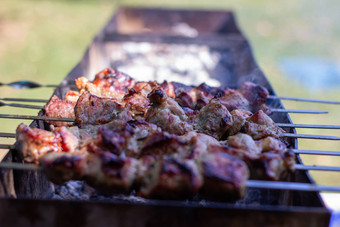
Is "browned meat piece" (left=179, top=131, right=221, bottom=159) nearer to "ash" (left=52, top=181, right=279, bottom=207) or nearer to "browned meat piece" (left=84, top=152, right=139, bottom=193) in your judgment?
"browned meat piece" (left=84, top=152, right=139, bottom=193)

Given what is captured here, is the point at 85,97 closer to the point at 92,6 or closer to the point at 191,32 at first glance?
the point at 191,32

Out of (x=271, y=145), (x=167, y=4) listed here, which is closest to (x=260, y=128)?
(x=271, y=145)

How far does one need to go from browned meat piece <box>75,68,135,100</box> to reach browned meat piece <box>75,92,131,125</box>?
449 mm

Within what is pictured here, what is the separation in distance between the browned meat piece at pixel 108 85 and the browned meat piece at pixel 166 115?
0.57 meters

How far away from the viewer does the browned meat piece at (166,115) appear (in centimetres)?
249

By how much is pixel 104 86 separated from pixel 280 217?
2.08 meters

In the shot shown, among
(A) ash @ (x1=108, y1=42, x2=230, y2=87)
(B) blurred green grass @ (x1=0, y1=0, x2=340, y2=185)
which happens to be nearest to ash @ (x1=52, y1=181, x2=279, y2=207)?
(A) ash @ (x1=108, y1=42, x2=230, y2=87)

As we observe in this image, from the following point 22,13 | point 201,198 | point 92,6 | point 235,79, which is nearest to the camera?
point 201,198

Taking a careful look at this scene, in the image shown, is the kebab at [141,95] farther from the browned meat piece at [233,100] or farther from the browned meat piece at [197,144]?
the browned meat piece at [197,144]

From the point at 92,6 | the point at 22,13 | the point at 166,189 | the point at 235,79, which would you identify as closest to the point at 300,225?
the point at 166,189

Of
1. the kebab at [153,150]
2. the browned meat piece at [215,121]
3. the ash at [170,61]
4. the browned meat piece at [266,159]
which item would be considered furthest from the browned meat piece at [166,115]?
the ash at [170,61]

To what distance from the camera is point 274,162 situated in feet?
6.80

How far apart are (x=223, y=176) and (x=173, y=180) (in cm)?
29

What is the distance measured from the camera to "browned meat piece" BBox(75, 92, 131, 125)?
2561 mm
